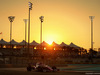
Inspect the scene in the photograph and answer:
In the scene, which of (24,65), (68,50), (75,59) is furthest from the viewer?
(68,50)

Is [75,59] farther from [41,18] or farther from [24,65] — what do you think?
[24,65]

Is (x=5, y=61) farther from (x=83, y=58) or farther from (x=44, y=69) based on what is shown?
(x=83, y=58)

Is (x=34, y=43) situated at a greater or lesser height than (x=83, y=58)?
greater

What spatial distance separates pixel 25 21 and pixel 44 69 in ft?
157

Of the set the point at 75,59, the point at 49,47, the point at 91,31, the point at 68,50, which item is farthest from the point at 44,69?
the point at 68,50

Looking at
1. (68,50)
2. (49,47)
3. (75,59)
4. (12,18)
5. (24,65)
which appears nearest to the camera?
(24,65)

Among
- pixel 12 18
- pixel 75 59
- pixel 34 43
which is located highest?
pixel 12 18

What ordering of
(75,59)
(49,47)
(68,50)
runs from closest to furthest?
(75,59)
(49,47)
(68,50)

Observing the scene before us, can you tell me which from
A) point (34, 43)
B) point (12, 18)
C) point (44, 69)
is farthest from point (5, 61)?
point (34, 43)

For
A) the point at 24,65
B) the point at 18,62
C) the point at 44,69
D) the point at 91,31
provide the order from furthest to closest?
the point at 91,31, the point at 18,62, the point at 24,65, the point at 44,69

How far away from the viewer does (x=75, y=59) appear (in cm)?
8912

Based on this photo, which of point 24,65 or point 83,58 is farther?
point 83,58

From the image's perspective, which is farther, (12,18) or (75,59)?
(75,59)

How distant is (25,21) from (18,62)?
29.0 meters
